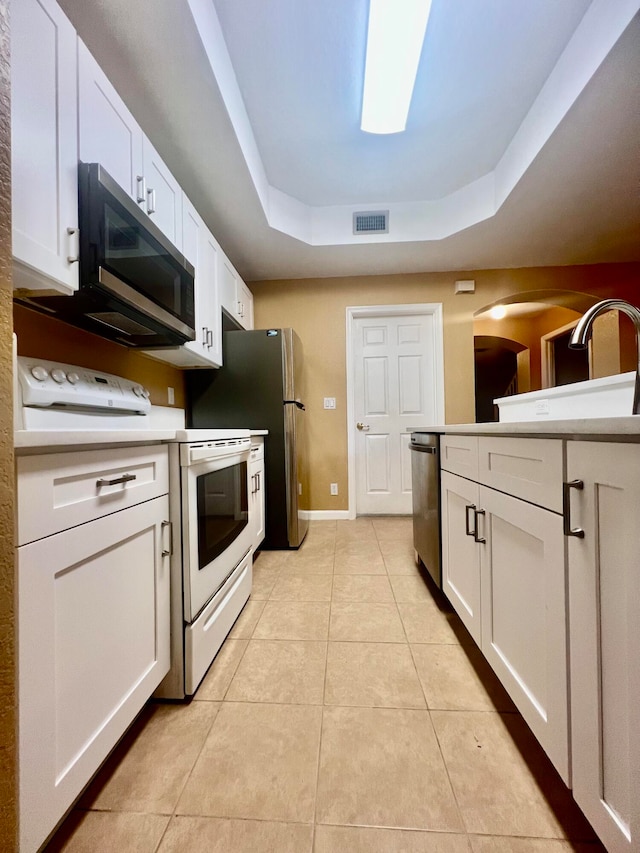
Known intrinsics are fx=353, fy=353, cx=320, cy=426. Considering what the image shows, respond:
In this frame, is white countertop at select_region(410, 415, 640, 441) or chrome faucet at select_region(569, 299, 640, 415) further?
chrome faucet at select_region(569, 299, 640, 415)

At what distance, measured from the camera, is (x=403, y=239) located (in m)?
2.83

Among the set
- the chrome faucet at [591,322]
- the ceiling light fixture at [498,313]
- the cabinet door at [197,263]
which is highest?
the ceiling light fixture at [498,313]

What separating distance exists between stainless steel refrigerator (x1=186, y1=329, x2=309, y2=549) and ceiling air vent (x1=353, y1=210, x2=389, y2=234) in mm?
1097

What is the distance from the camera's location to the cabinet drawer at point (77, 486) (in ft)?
2.03

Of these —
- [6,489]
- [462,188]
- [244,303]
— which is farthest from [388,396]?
[6,489]

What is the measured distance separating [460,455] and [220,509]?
98 centimetres

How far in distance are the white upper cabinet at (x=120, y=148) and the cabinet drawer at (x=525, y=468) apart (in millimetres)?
1593

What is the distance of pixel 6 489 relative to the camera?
1.67 ft

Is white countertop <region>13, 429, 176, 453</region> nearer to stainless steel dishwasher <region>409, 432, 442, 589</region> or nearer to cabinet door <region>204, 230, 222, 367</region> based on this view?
stainless steel dishwasher <region>409, 432, 442, 589</region>

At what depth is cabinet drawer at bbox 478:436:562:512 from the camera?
76 centimetres

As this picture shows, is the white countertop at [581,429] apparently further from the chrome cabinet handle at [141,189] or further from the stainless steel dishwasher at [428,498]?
the chrome cabinet handle at [141,189]

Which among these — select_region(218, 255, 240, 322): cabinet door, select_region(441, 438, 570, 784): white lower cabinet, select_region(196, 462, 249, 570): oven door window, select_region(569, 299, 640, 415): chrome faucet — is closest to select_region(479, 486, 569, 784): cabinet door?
select_region(441, 438, 570, 784): white lower cabinet

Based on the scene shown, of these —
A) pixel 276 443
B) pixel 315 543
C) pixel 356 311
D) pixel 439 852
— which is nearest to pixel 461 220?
pixel 356 311

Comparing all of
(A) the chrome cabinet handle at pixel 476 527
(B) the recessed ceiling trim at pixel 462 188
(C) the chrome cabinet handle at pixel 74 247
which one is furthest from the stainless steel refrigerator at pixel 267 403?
(A) the chrome cabinet handle at pixel 476 527
